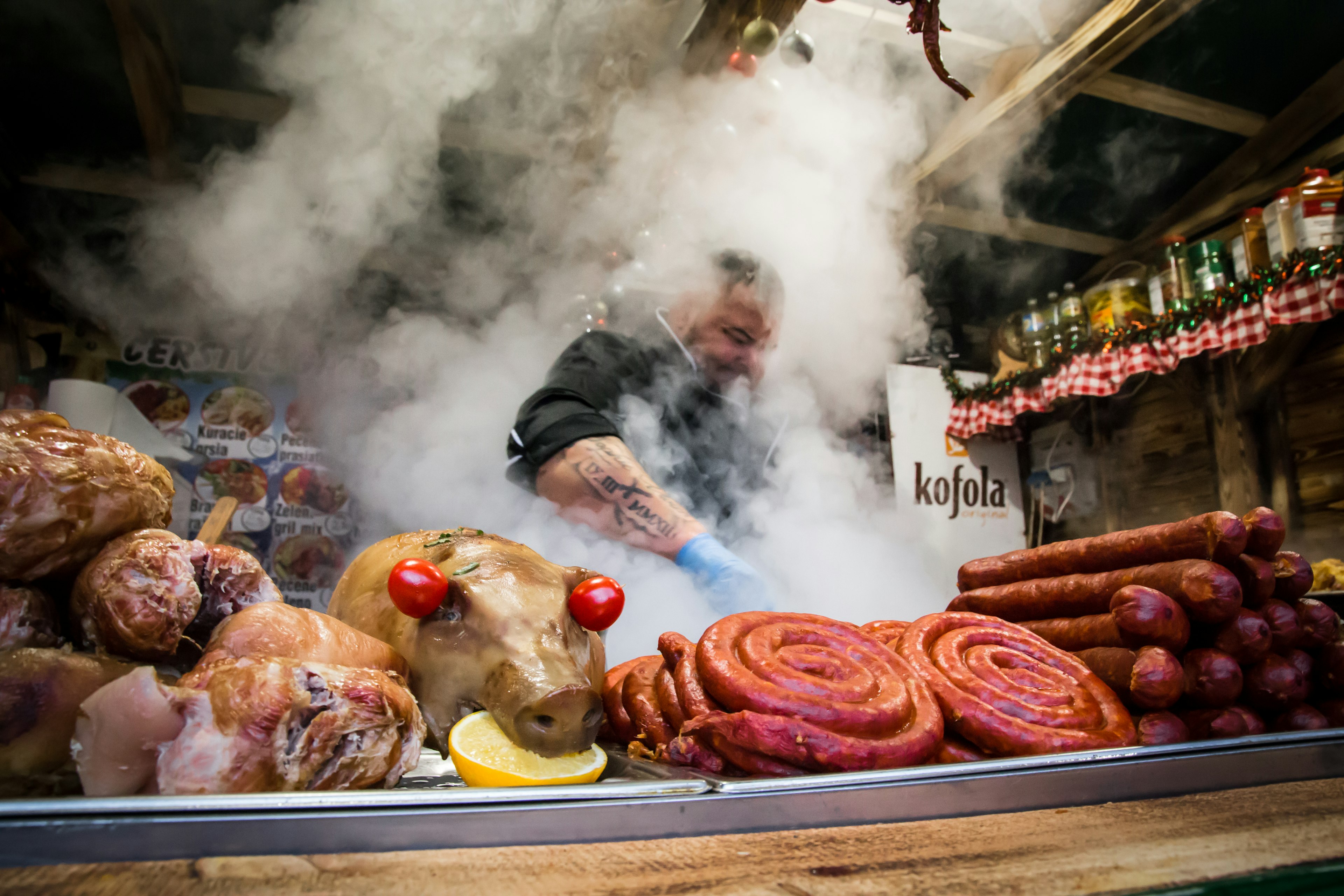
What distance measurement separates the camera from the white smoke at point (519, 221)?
11.0 feet

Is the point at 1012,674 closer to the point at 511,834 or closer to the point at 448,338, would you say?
the point at 511,834

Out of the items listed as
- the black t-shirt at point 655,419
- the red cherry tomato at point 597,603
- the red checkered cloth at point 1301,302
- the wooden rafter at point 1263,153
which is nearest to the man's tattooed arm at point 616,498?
the black t-shirt at point 655,419

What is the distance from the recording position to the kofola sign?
16.0 feet

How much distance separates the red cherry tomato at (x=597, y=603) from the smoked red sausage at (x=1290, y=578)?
1.54 meters

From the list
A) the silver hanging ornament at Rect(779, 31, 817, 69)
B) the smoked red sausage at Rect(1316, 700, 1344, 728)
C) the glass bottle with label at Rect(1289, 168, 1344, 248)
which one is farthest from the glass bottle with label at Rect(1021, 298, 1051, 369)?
the smoked red sausage at Rect(1316, 700, 1344, 728)

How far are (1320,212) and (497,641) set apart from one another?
14.4 feet

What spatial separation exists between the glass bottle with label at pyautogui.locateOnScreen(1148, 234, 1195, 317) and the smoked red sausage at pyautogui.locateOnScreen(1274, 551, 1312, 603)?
294 centimetres

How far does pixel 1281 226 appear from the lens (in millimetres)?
→ 3535

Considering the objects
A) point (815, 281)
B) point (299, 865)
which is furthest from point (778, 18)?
point (299, 865)

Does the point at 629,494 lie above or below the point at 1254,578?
above

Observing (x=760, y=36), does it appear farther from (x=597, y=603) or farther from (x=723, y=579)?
(x=597, y=603)

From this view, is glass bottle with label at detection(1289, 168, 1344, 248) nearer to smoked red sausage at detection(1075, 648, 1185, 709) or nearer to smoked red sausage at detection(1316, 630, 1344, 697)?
smoked red sausage at detection(1316, 630, 1344, 697)

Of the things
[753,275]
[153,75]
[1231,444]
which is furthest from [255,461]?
[1231,444]

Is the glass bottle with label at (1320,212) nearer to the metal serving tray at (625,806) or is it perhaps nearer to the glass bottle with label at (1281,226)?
the glass bottle with label at (1281,226)
